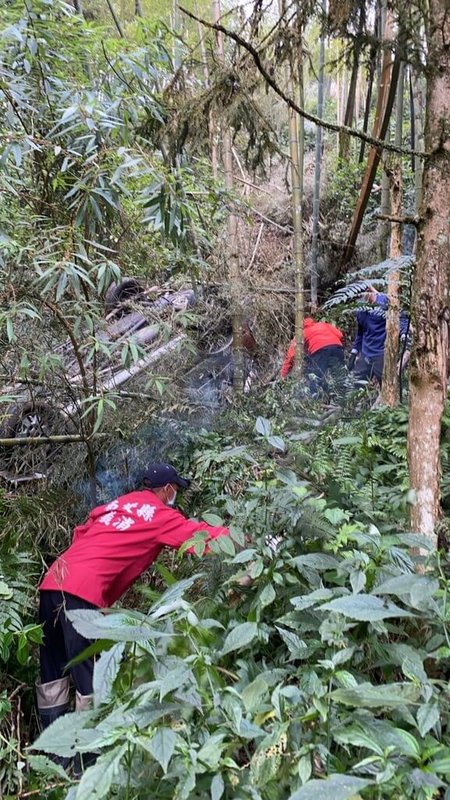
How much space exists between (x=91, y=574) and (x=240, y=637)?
1.35 metres

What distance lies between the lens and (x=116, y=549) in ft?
7.57

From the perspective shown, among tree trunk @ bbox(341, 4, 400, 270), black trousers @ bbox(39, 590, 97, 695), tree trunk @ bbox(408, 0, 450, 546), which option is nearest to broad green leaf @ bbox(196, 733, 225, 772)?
tree trunk @ bbox(408, 0, 450, 546)

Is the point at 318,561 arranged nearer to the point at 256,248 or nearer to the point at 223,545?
the point at 223,545

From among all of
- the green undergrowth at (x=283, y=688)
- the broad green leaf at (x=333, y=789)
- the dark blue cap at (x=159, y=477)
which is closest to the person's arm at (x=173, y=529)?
the dark blue cap at (x=159, y=477)

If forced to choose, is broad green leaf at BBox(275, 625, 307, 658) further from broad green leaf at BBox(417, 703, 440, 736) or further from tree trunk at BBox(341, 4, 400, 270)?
tree trunk at BBox(341, 4, 400, 270)

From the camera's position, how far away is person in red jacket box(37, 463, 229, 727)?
2236 mm

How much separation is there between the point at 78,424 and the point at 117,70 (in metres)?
1.98

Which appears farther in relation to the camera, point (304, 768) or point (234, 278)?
point (234, 278)

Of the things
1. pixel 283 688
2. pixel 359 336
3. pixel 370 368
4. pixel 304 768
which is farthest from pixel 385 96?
pixel 304 768

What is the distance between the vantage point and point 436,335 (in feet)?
4.80

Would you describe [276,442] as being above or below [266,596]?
above

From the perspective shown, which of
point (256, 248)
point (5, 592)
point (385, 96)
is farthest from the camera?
point (256, 248)

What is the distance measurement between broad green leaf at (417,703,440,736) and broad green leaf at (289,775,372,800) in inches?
5.8

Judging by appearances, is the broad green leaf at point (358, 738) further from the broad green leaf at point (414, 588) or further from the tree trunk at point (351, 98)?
the tree trunk at point (351, 98)
